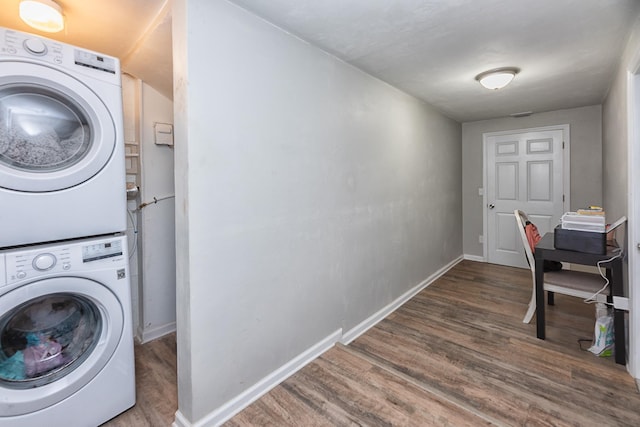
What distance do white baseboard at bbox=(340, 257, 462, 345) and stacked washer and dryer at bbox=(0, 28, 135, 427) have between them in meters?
1.53

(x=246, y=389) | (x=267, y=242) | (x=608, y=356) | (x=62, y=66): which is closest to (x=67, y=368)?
(x=246, y=389)

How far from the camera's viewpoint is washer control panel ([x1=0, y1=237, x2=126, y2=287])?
4.19 ft

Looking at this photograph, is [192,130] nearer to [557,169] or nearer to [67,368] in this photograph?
→ [67,368]

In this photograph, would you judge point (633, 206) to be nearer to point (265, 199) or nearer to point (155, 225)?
point (265, 199)

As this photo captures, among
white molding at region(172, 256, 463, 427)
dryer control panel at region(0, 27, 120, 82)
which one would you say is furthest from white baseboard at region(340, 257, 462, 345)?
dryer control panel at region(0, 27, 120, 82)

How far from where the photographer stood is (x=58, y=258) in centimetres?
138

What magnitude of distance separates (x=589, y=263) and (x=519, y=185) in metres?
2.46

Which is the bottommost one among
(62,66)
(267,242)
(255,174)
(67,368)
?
(67,368)

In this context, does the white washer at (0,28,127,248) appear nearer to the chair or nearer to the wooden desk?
the wooden desk

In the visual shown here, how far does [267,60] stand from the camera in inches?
69.7

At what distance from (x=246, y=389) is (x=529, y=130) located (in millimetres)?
4714

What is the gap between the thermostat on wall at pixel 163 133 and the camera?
246cm

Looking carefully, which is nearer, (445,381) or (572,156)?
(445,381)

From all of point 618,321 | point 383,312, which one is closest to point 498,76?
point 618,321
